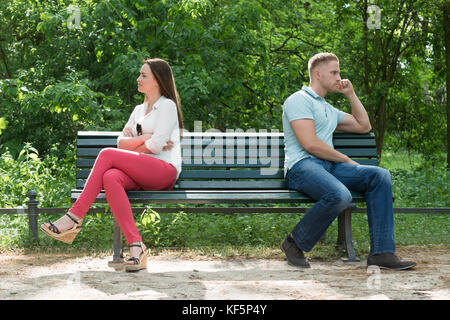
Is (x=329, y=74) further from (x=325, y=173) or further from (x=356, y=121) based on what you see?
(x=325, y=173)

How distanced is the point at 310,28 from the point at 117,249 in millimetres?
8406

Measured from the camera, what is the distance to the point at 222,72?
7.80 metres

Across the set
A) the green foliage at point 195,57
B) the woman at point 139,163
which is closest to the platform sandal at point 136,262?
the woman at point 139,163

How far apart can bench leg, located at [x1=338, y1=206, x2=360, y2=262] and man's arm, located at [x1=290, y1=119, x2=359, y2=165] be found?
19.9 inches

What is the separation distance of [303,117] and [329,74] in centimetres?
48

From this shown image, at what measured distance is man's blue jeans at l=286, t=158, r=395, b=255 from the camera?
4.49m

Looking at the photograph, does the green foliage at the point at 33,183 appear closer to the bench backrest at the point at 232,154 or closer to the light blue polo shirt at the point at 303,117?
the bench backrest at the point at 232,154

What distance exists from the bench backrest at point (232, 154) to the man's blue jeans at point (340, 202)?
0.55m

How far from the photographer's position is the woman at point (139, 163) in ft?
14.4

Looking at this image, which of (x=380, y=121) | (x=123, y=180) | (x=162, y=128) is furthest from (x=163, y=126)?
(x=380, y=121)

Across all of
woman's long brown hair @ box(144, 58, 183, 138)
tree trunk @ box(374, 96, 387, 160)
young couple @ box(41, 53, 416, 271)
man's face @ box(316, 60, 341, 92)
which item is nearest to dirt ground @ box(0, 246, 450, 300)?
young couple @ box(41, 53, 416, 271)

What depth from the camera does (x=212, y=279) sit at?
166 inches

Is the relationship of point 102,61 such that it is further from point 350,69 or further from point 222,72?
point 350,69

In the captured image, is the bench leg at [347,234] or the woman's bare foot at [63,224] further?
the bench leg at [347,234]
